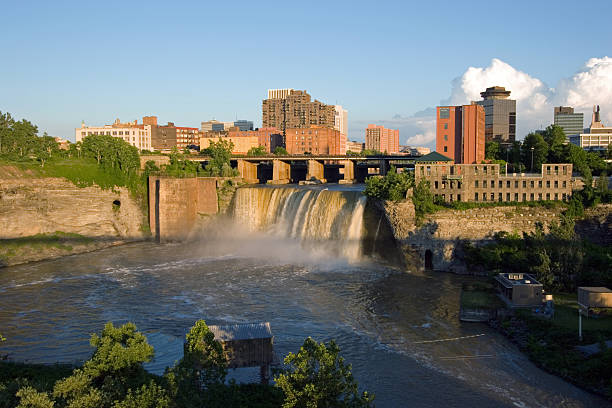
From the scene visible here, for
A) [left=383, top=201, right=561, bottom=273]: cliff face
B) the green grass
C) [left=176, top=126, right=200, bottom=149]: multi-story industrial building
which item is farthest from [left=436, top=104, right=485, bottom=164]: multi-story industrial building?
[left=176, top=126, right=200, bottom=149]: multi-story industrial building

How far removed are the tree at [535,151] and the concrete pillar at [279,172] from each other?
1631 inches

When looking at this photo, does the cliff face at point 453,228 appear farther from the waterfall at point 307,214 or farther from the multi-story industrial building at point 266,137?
the multi-story industrial building at point 266,137

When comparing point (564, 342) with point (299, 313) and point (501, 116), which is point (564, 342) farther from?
point (501, 116)

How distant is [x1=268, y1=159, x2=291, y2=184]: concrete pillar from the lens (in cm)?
9569

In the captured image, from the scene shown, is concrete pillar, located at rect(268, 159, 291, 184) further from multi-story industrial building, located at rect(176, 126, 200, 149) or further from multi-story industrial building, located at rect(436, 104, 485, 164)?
multi-story industrial building, located at rect(176, 126, 200, 149)

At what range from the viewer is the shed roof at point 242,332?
84.5 ft

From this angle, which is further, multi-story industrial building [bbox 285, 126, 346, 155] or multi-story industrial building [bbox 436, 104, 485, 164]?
multi-story industrial building [bbox 285, 126, 346, 155]

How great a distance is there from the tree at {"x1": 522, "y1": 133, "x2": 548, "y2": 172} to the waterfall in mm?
28558

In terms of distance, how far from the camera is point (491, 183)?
5084 centimetres

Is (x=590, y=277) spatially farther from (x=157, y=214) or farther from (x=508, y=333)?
(x=157, y=214)

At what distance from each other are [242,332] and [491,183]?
3307 cm

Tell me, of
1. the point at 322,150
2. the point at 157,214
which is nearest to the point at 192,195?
the point at 157,214

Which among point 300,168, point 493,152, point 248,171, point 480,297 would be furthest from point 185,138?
point 480,297

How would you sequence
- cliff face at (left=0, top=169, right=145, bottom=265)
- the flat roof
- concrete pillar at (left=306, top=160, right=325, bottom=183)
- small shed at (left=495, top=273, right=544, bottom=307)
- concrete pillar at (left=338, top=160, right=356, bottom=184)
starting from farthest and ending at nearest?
1. concrete pillar at (left=338, top=160, right=356, bottom=184)
2. concrete pillar at (left=306, top=160, right=325, bottom=183)
3. cliff face at (left=0, top=169, right=145, bottom=265)
4. the flat roof
5. small shed at (left=495, top=273, right=544, bottom=307)
